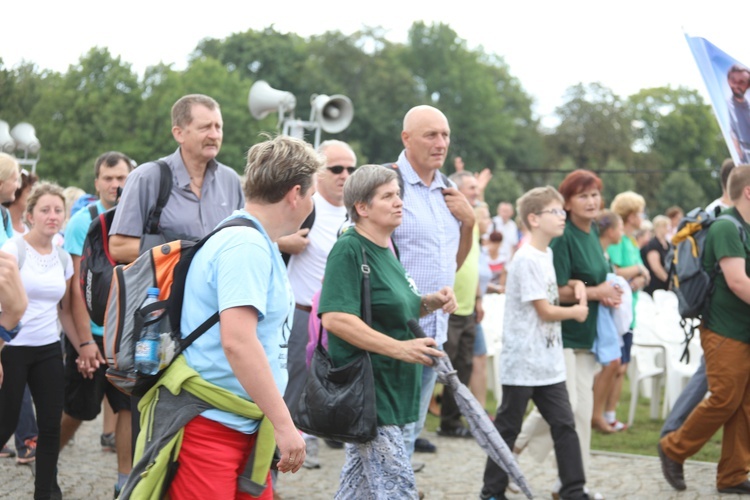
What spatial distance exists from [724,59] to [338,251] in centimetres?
378

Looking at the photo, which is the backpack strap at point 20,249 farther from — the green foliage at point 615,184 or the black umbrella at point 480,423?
the green foliage at point 615,184

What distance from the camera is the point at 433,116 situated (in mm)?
6199

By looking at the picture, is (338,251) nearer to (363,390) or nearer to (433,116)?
(363,390)

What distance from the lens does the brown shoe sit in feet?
23.2

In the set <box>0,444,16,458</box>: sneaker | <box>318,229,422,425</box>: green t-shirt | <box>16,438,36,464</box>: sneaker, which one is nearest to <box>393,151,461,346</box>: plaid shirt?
<box>318,229,422,425</box>: green t-shirt

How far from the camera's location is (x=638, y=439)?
9.45 meters

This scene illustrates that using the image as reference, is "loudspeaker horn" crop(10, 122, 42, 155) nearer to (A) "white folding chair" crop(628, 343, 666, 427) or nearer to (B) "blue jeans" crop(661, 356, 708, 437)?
(A) "white folding chair" crop(628, 343, 666, 427)

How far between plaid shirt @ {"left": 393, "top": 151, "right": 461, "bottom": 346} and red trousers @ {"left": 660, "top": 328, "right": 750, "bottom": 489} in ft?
6.79

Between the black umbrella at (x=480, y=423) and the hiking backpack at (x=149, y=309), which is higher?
the hiking backpack at (x=149, y=309)

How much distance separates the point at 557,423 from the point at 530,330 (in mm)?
613

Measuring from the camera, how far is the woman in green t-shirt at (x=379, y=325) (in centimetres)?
459

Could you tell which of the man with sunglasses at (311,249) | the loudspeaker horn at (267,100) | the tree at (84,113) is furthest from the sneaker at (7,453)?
the tree at (84,113)

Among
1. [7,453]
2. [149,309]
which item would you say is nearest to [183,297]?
[149,309]

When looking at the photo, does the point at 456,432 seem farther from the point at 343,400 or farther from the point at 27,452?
the point at 343,400
